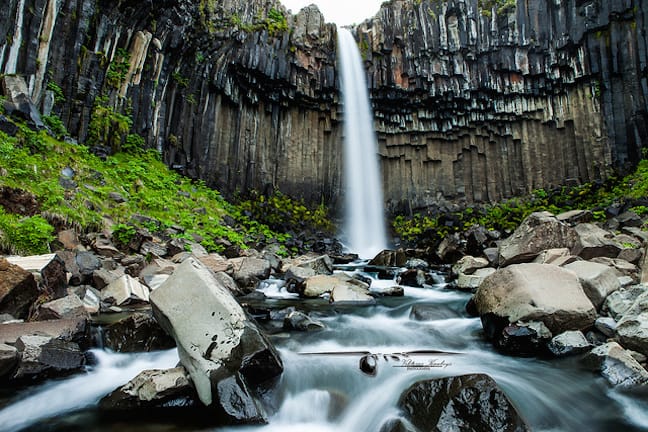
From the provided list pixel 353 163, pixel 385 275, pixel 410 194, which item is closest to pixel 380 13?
pixel 353 163

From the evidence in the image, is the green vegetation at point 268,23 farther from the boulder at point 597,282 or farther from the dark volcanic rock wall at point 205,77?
the boulder at point 597,282

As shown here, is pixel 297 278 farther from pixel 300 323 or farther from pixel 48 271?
pixel 48 271

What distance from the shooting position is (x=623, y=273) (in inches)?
249

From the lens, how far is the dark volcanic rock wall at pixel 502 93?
1895cm

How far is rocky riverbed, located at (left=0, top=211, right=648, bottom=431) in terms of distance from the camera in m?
2.96

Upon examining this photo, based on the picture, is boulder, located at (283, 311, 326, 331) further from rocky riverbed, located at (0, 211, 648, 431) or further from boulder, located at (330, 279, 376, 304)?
boulder, located at (330, 279, 376, 304)

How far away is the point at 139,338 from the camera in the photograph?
4.03 metres

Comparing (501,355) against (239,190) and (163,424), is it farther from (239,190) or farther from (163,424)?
(239,190)

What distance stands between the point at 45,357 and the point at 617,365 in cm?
547

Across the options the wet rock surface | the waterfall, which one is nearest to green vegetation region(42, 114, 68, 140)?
the wet rock surface

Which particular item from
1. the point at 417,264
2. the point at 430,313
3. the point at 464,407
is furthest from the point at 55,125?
the point at 464,407

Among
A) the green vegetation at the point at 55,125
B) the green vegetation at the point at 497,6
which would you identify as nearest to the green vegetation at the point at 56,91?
the green vegetation at the point at 55,125

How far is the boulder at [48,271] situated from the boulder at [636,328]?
6978 millimetres

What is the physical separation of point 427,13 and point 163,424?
80.6ft
